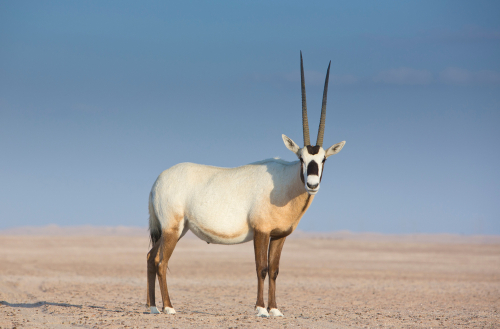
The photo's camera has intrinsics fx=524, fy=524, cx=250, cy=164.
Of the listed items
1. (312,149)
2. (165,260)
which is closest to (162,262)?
(165,260)

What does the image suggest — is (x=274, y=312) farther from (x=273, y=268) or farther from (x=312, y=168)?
(x=312, y=168)

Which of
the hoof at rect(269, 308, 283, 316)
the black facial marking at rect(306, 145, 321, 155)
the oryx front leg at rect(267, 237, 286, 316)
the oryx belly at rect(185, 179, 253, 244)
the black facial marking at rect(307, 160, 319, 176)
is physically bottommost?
the hoof at rect(269, 308, 283, 316)

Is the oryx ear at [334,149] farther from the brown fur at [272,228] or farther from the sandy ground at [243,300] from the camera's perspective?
the sandy ground at [243,300]

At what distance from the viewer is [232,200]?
39.8ft

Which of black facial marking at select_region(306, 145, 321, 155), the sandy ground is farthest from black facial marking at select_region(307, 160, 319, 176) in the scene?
the sandy ground

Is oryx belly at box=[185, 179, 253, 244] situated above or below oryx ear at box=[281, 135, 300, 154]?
below

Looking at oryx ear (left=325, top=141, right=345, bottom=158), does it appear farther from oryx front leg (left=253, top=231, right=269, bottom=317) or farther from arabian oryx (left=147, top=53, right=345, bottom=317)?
oryx front leg (left=253, top=231, right=269, bottom=317)

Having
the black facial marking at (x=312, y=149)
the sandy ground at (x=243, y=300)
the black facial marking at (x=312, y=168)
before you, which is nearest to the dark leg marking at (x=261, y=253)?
the sandy ground at (x=243, y=300)

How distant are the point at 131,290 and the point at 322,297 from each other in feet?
25.7

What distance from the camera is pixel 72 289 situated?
21547 mm

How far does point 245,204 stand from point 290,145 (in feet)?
5.59

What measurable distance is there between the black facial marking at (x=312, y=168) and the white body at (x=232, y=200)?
98 cm

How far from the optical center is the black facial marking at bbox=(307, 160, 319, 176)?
35.4 ft

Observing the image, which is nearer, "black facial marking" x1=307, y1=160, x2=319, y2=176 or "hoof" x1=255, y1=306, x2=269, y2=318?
"black facial marking" x1=307, y1=160, x2=319, y2=176
